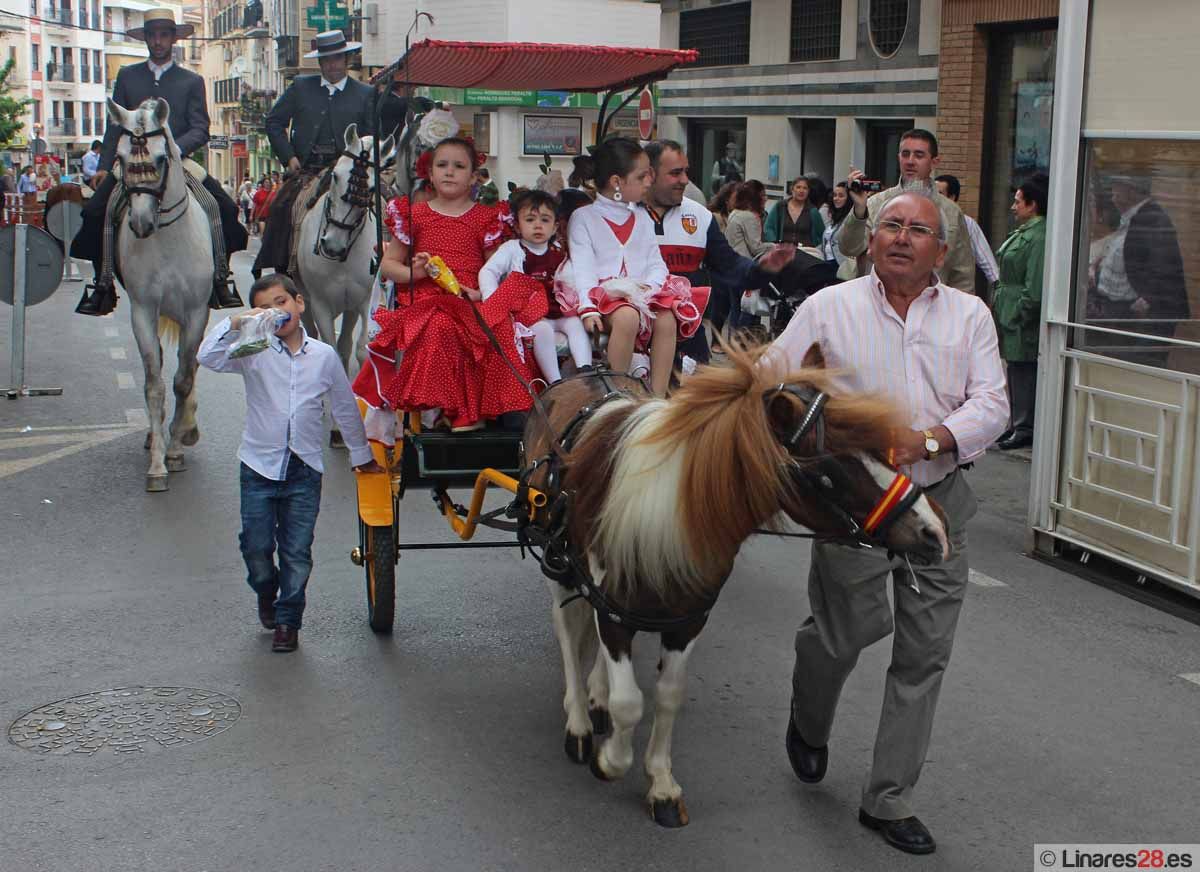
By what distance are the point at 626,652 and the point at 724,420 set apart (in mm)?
988

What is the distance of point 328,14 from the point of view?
47.1 metres

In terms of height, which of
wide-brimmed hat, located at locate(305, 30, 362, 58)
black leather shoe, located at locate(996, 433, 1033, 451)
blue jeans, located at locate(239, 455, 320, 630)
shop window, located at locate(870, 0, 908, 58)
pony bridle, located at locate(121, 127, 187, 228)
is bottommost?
black leather shoe, located at locate(996, 433, 1033, 451)

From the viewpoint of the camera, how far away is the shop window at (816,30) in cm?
1995

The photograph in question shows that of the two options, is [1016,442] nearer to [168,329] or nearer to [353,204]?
[353,204]

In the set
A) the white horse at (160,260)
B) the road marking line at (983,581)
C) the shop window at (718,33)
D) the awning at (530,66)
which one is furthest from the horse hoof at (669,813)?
the shop window at (718,33)

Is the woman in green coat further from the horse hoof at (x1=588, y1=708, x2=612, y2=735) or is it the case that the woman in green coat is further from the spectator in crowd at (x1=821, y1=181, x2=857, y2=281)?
the horse hoof at (x1=588, y1=708, x2=612, y2=735)

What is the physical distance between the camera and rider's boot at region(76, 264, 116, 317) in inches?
444

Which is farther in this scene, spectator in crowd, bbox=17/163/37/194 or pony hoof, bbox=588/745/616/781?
spectator in crowd, bbox=17/163/37/194

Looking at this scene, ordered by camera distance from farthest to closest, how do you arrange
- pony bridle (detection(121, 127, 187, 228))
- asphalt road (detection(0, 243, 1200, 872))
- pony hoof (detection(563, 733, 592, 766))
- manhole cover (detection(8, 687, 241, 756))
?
pony bridle (detection(121, 127, 187, 228)), manhole cover (detection(8, 687, 241, 756)), pony hoof (detection(563, 733, 592, 766)), asphalt road (detection(0, 243, 1200, 872))

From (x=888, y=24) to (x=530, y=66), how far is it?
482 inches

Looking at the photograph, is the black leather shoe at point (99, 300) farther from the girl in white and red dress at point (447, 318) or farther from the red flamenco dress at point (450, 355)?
the red flamenco dress at point (450, 355)

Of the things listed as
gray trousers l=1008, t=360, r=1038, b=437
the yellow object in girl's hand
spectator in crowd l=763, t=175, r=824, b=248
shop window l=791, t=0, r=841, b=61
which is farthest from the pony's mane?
shop window l=791, t=0, r=841, b=61

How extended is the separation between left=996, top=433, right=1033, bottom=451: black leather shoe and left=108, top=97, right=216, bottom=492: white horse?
6.17 meters

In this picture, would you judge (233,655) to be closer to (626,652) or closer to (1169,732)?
(626,652)
